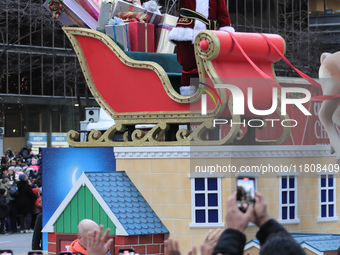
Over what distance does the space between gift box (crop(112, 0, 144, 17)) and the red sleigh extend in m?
0.81

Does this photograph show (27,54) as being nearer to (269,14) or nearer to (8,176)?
(269,14)

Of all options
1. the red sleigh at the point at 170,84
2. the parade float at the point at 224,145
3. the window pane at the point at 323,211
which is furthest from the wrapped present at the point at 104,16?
the window pane at the point at 323,211

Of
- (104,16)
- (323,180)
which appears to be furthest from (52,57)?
(323,180)

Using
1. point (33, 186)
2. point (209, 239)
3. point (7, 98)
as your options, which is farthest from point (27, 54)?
point (209, 239)

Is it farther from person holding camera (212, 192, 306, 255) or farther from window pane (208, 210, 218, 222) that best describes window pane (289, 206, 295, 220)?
person holding camera (212, 192, 306, 255)

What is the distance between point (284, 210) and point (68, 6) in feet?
12.0

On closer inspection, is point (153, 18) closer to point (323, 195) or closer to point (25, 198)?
point (323, 195)

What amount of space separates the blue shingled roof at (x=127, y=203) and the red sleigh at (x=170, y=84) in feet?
1.44

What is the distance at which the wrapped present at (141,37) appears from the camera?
9.93m

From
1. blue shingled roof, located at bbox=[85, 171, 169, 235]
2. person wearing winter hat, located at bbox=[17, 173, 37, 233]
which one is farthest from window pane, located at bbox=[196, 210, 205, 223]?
person wearing winter hat, located at bbox=[17, 173, 37, 233]

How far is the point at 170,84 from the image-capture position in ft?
29.3

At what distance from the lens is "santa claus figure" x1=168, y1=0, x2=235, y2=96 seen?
895 centimetres

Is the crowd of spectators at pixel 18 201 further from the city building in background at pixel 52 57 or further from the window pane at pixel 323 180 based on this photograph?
the window pane at pixel 323 180

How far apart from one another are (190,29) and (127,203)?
6.38ft
